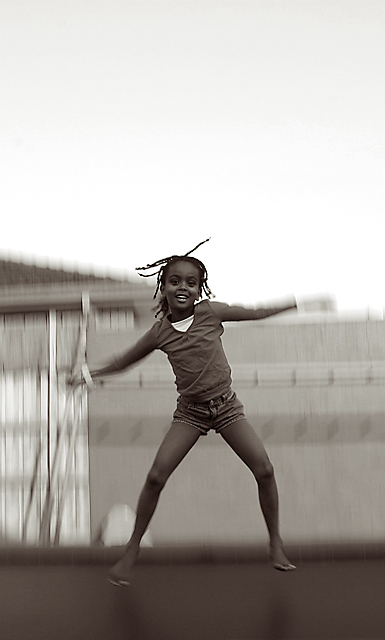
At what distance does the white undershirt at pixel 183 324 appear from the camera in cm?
219

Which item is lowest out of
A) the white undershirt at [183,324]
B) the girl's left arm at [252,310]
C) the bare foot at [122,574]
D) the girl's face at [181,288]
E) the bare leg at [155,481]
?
the bare foot at [122,574]

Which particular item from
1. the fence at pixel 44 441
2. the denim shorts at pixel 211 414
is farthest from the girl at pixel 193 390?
the fence at pixel 44 441

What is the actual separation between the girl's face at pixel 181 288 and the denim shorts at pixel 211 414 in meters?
0.29

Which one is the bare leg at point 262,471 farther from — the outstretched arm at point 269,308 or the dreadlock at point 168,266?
the dreadlock at point 168,266

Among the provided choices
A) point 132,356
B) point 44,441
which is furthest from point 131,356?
point 44,441

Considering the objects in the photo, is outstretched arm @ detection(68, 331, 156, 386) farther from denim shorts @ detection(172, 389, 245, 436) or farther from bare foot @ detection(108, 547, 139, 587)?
bare foot @ detection(108, 547, 139, 587)

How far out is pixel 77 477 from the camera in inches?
154

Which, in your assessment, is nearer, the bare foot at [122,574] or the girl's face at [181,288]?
the bare foot at [122,574]

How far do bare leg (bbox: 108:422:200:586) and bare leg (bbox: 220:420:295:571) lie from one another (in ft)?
0.42

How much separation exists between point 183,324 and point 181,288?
12 cm

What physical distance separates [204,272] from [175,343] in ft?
0.95

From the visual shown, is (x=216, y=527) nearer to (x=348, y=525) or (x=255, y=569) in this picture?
(x=348, y=525)

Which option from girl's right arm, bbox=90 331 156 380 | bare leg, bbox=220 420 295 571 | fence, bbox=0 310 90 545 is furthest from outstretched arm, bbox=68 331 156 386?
fence, bbox=0 310 90 545

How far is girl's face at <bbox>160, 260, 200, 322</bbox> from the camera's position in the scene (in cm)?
218
